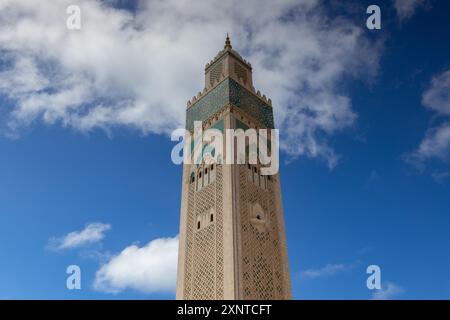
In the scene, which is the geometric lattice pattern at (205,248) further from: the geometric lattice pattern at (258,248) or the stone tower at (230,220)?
the geometric lattice pattern at (258,248)

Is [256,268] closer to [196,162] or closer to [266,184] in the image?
[266,184]

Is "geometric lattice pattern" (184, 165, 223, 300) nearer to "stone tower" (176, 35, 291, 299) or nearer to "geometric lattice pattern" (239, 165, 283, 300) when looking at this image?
"stone tower" (176, 35, 291, 299)

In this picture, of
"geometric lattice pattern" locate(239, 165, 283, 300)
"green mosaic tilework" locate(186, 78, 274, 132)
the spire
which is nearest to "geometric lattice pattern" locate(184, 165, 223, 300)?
"geometric lattice pattern" locate(239, 165, 283, 300)

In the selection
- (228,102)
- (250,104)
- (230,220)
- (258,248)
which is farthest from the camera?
(250,104)

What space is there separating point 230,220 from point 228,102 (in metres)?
4.17

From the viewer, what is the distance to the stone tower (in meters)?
11.8

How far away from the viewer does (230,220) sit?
12.3 metres

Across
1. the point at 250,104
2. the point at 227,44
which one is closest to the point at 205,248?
the point at 250,104

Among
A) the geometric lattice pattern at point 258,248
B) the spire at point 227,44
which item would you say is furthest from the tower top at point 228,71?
the geometric lattice pattern at point 258,248

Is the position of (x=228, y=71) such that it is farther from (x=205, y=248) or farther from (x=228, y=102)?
(x=205, y=248)

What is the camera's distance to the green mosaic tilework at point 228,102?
15227 millimetres

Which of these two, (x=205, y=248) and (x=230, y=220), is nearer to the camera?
(x=230, y=220)

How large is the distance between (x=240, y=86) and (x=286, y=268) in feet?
20.3
